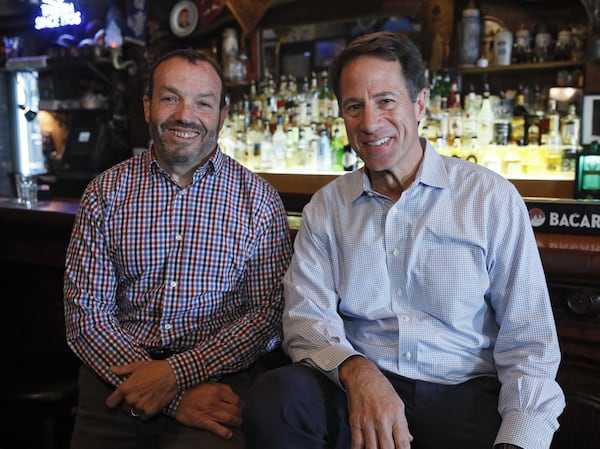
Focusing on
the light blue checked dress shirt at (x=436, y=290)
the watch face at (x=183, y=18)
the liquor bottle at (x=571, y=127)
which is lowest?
the light blue checked dress shirt at (x=436, y=290)

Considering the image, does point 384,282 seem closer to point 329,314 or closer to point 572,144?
point 329,314

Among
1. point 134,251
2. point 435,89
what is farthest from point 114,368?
point 435,89

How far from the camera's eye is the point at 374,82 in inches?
62.3

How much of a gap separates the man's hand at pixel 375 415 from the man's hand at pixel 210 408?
0.42m

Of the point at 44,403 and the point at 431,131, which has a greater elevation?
the point at 431,131

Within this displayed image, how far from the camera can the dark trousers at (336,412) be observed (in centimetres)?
135

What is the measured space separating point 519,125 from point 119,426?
2755mm

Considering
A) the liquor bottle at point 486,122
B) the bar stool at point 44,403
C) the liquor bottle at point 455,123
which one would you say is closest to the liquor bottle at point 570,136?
the liquor bottle at point 486,122

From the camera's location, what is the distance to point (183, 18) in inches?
183

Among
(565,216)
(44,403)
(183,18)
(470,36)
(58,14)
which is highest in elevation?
(58,14)

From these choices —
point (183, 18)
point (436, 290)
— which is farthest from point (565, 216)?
point (183, 18)

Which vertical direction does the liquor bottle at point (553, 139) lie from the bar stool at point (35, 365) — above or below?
above

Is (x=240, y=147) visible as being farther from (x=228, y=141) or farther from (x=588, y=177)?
(x=588, y=177)

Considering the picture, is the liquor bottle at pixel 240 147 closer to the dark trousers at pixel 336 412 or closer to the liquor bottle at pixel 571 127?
the liquor bottle at pixel 571 127
